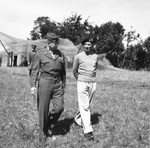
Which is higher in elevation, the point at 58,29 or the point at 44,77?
the point at 58,29

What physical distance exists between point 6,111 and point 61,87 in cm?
325

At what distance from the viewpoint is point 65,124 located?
7.39 metres

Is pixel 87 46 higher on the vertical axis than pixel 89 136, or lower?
higher

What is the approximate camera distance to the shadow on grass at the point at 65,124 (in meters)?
6.77

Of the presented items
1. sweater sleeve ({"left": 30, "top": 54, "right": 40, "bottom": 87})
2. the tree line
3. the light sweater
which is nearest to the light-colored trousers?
the light sweater

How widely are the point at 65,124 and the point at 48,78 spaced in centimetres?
204

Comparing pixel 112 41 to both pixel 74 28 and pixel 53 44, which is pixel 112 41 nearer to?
pixel 74 28

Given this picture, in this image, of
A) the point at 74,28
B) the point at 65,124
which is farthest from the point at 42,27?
the point at 65,124

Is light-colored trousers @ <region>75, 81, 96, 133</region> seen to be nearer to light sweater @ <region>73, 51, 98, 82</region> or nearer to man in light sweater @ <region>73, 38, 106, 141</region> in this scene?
man in light sweater @ <region>73, 38, 106, 141</region>

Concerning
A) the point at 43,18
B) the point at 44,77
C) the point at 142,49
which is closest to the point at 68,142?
the point at 44,77

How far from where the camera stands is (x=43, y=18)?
306 ft

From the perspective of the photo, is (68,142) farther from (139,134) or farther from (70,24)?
(70,24)

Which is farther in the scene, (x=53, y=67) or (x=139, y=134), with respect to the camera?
(x=139, y=134)

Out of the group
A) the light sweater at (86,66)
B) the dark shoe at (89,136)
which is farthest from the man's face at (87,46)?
the dark shoe at (89,136)
